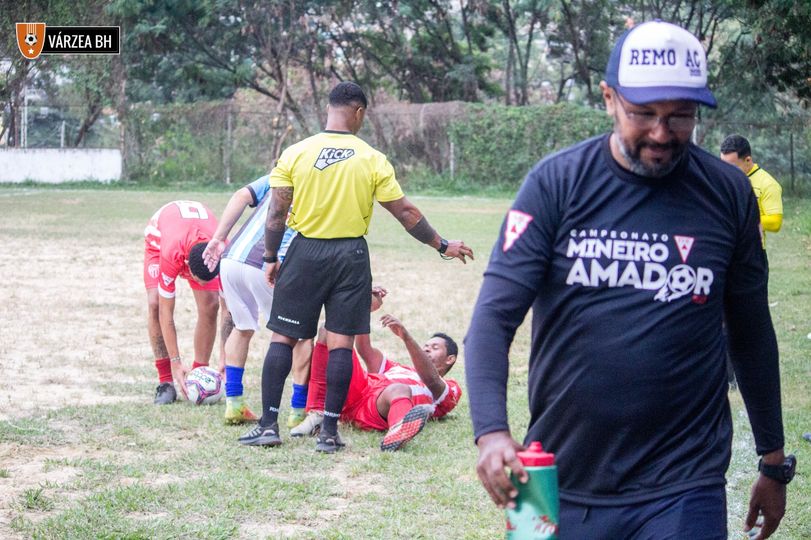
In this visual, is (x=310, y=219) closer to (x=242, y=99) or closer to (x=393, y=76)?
(x=393, y=76)

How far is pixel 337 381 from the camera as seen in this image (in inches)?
283

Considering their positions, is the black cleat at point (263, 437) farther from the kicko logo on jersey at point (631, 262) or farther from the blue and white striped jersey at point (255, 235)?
the kicko logo on jersey at point (631, 262)

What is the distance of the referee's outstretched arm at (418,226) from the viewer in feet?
23.9

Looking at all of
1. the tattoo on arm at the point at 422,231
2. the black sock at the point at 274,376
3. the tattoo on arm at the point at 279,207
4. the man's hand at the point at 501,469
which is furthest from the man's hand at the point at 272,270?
the man's hand at the point at 501,469

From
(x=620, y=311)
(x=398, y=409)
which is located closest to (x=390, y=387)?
(x=398, y=409)

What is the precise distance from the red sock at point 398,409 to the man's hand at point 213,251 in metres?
1.63

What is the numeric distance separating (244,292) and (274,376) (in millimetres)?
979

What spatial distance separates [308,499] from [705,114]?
3346cm

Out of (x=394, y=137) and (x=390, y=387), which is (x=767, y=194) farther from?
(x=394, y=137)

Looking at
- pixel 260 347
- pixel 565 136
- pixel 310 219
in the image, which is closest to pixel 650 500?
pixel 310 219

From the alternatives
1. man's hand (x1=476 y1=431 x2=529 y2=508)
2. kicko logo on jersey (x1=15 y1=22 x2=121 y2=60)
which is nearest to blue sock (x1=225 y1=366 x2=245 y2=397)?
man's hand (x1=476 y1=431 x2=529 y2=508)

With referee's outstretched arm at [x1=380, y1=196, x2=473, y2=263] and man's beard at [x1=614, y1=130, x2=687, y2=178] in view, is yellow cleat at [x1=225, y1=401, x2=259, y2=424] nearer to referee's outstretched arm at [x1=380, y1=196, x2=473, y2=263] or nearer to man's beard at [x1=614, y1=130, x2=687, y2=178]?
referee's outstretched arm at [x1=380, y1=196, x2=473, y2=263]

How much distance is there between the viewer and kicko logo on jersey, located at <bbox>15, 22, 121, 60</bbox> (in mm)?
32625

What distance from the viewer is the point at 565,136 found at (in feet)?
120
